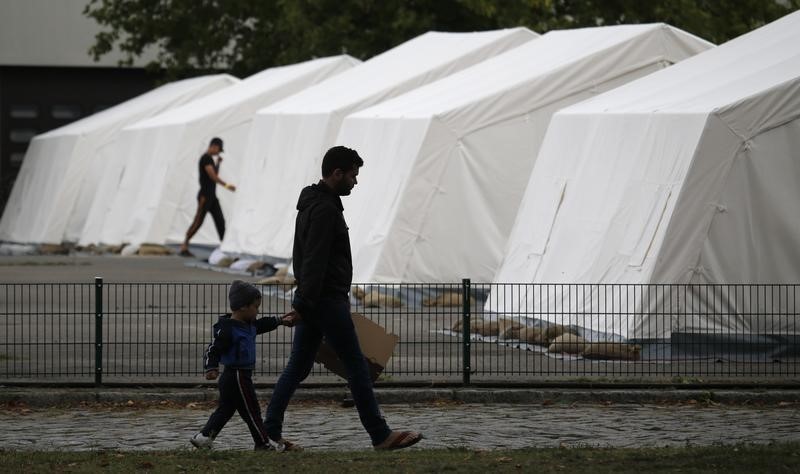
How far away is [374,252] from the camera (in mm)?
22078

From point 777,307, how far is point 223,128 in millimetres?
19422

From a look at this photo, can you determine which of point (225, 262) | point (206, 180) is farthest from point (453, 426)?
point (206, 180)

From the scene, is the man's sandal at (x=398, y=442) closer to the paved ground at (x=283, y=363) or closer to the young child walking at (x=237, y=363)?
the young child walking at (x=237, y=363)

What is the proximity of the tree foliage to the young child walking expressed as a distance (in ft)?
91.1

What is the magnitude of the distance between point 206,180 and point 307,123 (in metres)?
4.74

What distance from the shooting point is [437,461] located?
973 centimetres

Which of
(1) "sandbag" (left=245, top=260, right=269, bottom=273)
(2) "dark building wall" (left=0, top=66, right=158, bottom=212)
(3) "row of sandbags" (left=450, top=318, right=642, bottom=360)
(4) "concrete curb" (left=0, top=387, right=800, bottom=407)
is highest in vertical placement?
(2) "dark building wall" (left=0, top=66, right=158, bottom=212)

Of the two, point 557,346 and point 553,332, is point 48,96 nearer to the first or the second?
point 553,332

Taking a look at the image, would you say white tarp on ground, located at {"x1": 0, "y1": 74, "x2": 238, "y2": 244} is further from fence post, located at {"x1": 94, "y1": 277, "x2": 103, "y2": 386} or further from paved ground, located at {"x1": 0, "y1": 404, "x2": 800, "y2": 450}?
paved ground, located at {"x1": 0, "y1": 404, "x2": 800, "y2": 450}

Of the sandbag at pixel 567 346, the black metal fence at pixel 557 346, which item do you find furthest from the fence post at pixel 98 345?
the sandbag at pixel 567 346

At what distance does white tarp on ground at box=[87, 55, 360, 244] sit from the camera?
33.7m

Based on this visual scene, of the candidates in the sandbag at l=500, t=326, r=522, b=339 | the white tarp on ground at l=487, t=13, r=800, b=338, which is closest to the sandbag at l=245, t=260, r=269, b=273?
the white tarp on ground at l=487, t=13, r=800, b=338

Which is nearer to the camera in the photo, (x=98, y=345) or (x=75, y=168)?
(x=98, y=345)

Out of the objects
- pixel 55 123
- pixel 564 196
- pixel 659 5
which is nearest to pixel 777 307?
Result: pixel 564 196
